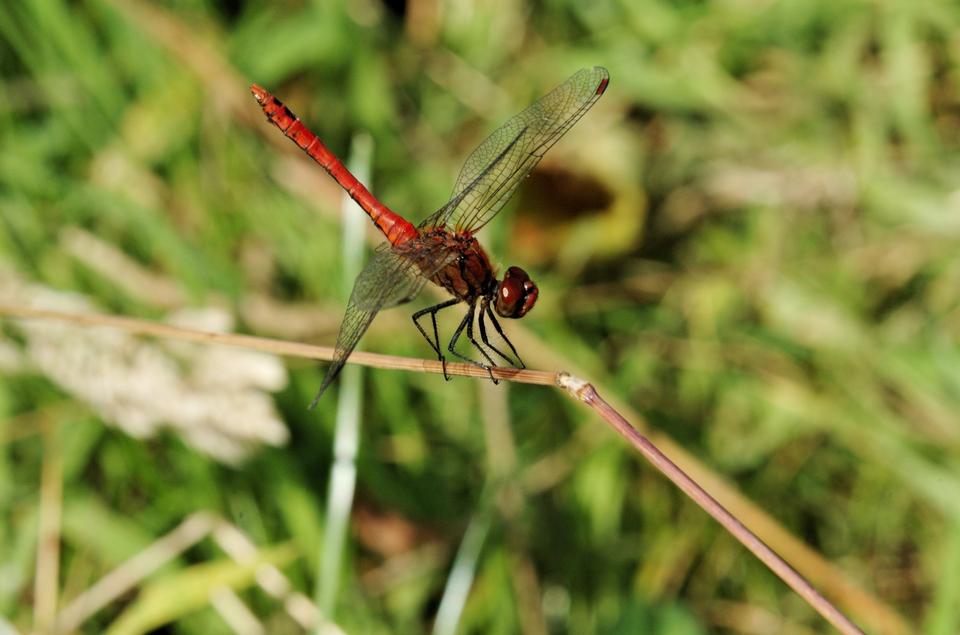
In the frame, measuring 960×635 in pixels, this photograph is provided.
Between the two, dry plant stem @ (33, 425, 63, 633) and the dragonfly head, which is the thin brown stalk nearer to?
the dragonfly head

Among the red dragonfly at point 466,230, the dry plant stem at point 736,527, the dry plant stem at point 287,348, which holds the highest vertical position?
the red dragonfly at point 466,230

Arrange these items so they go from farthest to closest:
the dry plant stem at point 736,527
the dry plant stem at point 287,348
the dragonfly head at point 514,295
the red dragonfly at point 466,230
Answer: the dragonfly head at point 514,295 → the red dragonfly at point 466,230 → the dry plant stem at point 287,348 → the dry plant stem at point 736,527

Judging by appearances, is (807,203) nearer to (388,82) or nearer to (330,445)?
(388,82)

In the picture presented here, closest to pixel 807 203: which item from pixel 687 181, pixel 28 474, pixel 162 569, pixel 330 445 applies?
pixel 687 181

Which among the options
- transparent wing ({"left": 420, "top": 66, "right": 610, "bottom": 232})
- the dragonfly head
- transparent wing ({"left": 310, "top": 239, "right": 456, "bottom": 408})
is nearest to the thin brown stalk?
transparent wing ({"left": 310, "top": 239, "right": 456, "bottom": 408})

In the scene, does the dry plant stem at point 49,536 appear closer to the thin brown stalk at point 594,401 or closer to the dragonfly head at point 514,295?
the thin brown stalk at point 594,401

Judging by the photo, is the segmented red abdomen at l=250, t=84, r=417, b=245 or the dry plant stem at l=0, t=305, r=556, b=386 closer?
the dry plant stem at l=0, t=305, r=556, b=386

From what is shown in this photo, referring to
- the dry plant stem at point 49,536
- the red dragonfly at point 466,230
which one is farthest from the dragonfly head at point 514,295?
the dry plant stem at point 49,536
